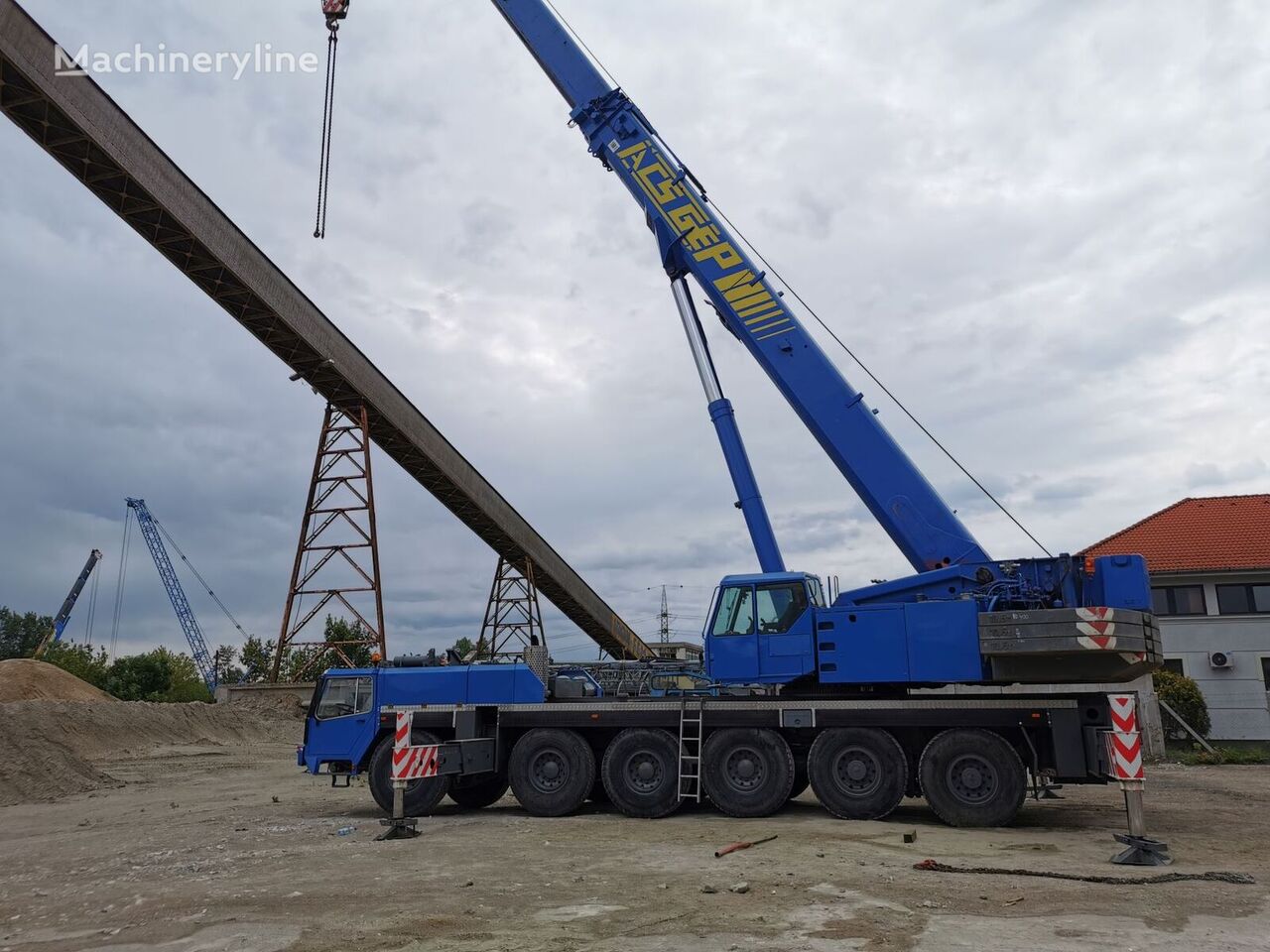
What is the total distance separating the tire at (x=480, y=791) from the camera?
45.9ft

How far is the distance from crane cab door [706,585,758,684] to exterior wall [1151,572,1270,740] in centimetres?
1846

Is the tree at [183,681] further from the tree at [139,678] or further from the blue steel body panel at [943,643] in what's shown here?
the blue steel body panel at [943,643]

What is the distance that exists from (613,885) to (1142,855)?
516 cm

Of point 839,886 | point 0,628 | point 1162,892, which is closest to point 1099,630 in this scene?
point 1162,892

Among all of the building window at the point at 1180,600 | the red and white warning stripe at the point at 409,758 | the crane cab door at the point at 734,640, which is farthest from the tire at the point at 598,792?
the building window at the point at 1180,600

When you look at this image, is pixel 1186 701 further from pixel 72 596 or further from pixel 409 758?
pixel 72 596

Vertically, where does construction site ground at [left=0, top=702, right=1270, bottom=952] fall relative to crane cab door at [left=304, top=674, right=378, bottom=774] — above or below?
below

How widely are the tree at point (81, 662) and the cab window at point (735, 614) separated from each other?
53.8m

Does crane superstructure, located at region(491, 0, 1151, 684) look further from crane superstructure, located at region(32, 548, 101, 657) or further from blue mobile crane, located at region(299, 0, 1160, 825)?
crane superstructure, located at region(32, 548, 101, 657)

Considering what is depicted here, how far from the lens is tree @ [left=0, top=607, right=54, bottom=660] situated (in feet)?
296

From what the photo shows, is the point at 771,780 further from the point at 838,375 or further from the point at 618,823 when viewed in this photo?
the point at 838,375

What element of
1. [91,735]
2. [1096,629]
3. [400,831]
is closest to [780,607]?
[1096,629]

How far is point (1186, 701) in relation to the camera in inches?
910

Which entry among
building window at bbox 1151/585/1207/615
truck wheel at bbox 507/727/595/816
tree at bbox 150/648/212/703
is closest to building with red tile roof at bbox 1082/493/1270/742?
building window at bbox 1151/585/1207/615
